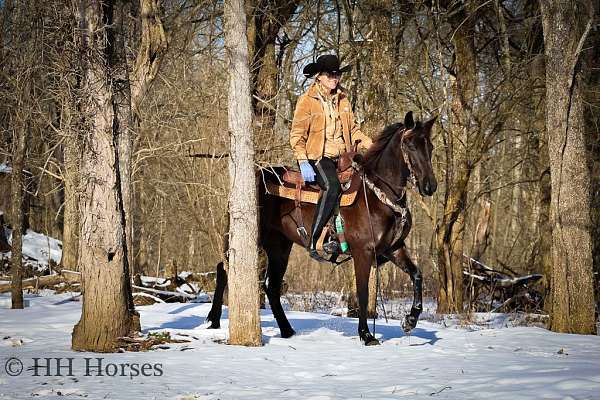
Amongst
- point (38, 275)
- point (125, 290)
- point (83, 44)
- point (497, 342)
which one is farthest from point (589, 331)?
point (38, 275)

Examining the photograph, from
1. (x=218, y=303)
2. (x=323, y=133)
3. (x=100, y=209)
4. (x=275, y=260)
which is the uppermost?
(x=323, y=133)

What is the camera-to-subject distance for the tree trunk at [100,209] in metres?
6.86

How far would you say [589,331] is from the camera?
347 inches

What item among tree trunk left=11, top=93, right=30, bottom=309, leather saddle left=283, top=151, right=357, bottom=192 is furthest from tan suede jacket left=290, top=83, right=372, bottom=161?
tree trunk left=11, top=93, right=30, bottom=309

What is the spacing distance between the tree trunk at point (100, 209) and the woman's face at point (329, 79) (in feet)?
8.29

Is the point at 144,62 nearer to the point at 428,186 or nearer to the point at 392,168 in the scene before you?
the point at 392,168

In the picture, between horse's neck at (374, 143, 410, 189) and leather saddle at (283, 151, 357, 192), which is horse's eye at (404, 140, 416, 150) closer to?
horse's neck at (374, 143, 410, 189)

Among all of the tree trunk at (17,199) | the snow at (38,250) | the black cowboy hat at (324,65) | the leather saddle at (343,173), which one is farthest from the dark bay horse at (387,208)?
the snow at (38,250)

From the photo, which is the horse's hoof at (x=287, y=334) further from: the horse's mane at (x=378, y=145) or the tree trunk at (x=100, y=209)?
the horse's mane at (x=378, y=145)

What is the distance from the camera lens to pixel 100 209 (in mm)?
6930

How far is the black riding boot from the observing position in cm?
810

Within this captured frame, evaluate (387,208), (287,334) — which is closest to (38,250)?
(287,334)

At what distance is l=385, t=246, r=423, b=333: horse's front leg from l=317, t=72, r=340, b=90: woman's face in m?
2.14

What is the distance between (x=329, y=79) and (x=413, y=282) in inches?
103
